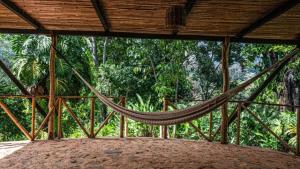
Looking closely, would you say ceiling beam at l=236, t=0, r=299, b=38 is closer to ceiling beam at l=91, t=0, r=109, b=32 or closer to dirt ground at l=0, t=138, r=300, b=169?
dirt ground at l=0, t=138, r=300, b=169

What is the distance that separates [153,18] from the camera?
11.2 feet

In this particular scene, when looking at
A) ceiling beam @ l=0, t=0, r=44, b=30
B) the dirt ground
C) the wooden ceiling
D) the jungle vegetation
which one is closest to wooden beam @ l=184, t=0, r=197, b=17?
the wooden ceiling

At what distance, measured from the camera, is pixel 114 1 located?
114 inches

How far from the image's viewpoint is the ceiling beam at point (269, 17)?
8.98 ft

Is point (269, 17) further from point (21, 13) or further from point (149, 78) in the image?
point (149, 78)

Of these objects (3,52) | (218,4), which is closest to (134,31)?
(218,4)

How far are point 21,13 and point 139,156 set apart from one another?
82.6 inches

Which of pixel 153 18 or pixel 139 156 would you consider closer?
pixel 153 18

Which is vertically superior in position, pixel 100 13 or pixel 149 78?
pixel 100 13

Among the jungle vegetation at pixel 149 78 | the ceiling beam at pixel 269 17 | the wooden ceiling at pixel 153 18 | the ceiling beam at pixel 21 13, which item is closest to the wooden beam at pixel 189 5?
the wooden ceiling at pixel 153 18

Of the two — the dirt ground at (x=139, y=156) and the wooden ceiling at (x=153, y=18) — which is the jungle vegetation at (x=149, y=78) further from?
the wooden ceiling at (x=153, y=18)

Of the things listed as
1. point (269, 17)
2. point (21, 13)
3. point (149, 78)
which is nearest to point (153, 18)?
point (269, 17)

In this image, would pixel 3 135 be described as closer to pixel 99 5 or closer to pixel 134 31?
pixel 134 31

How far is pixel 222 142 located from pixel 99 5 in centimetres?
269
